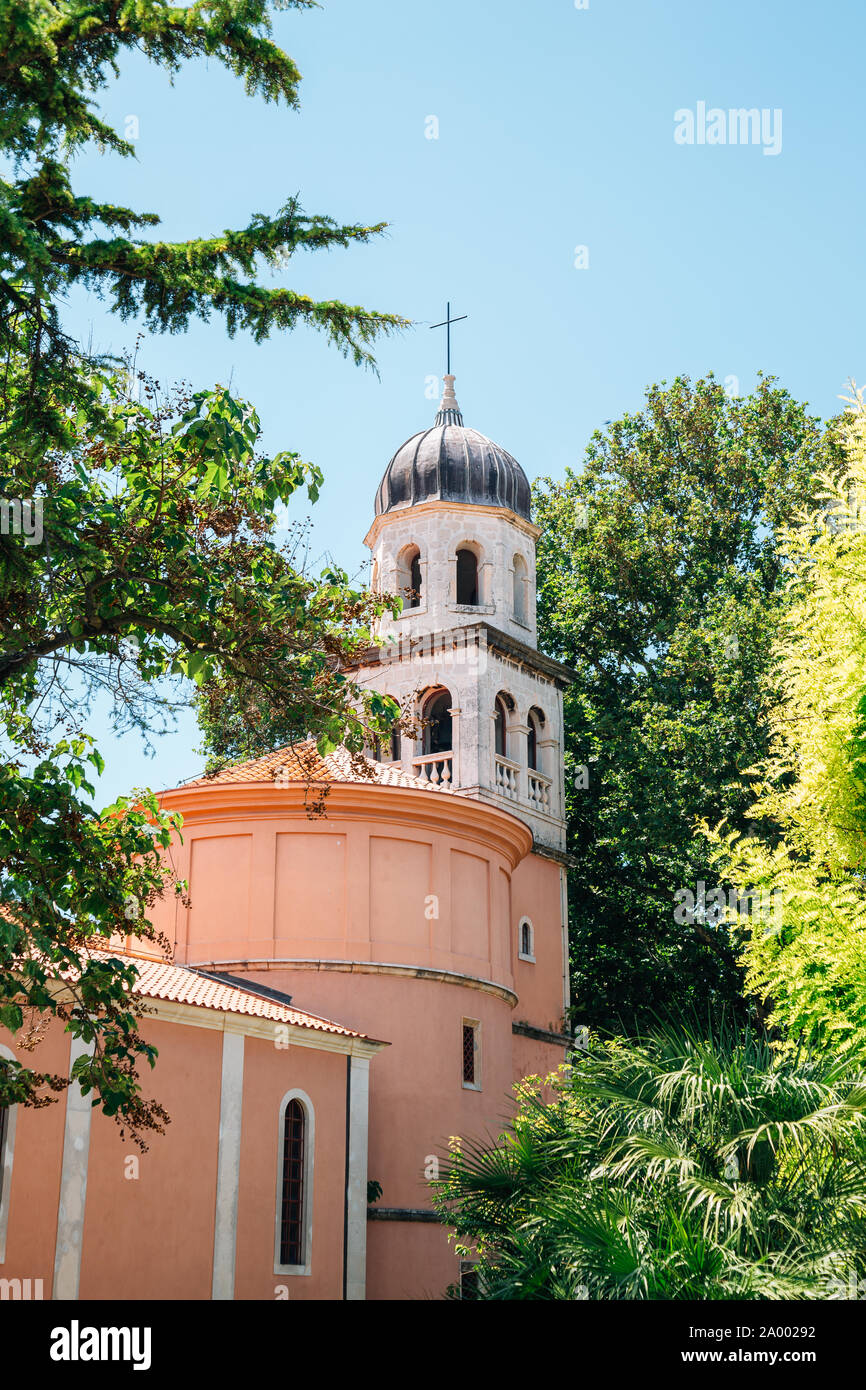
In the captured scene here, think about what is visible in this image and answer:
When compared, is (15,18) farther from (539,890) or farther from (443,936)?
(539,890)

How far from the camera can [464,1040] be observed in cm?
2469

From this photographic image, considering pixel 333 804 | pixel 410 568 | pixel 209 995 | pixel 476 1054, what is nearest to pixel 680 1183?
pixel 209 995

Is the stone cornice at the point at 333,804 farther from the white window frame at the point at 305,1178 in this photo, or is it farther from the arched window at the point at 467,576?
the arched window at the point at 467,576

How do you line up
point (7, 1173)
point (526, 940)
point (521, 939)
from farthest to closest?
point (526, 940)
point (521, 939)
point (7, 1173)

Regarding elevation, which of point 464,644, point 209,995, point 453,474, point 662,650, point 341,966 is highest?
point 453,474

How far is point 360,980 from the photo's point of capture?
2361 cm

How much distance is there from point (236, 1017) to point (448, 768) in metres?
11.0

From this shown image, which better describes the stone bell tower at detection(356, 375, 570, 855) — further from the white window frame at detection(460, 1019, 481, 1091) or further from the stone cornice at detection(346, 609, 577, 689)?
the white window frame at detection(460, 1019, 481, 1091)

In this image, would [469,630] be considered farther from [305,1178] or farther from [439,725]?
[305,1178]

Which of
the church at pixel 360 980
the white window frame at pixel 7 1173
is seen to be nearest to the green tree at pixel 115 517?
the church at pixel 360 980

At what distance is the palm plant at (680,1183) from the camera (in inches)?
364

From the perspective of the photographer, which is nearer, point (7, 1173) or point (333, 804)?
point (7, 1173)

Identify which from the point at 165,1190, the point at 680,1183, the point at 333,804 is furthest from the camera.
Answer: the point at 333,804

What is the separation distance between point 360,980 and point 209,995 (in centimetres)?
427
